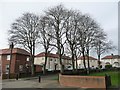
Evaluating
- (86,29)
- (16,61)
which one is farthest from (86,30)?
(16,61)

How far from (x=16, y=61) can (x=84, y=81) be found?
122 feet

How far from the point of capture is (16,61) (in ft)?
186

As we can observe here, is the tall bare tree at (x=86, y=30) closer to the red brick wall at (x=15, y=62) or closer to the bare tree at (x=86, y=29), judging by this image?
the bare tree at (x=86, y=29)

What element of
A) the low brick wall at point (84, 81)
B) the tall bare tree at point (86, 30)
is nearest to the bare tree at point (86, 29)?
the tall bare tree at point (86, 30)

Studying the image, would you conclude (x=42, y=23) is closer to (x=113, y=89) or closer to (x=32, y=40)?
(x=32, y=40)

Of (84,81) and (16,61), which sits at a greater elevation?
(16,61)

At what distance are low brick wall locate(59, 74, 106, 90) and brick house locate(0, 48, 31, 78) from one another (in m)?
32.4

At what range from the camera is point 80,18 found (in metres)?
42.8

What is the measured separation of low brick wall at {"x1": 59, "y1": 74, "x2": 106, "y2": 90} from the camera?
826 inches

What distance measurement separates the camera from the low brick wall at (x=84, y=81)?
68.8ft

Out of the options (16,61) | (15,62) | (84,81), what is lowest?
(84,81)

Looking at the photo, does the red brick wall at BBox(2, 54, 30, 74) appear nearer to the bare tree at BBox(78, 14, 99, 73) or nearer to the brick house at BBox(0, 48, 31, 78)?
the brick house at BBox(0, 48, 31, 78)

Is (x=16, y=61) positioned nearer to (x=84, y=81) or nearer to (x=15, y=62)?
(x=15, y=62)

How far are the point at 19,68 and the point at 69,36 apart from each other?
68.3ft
